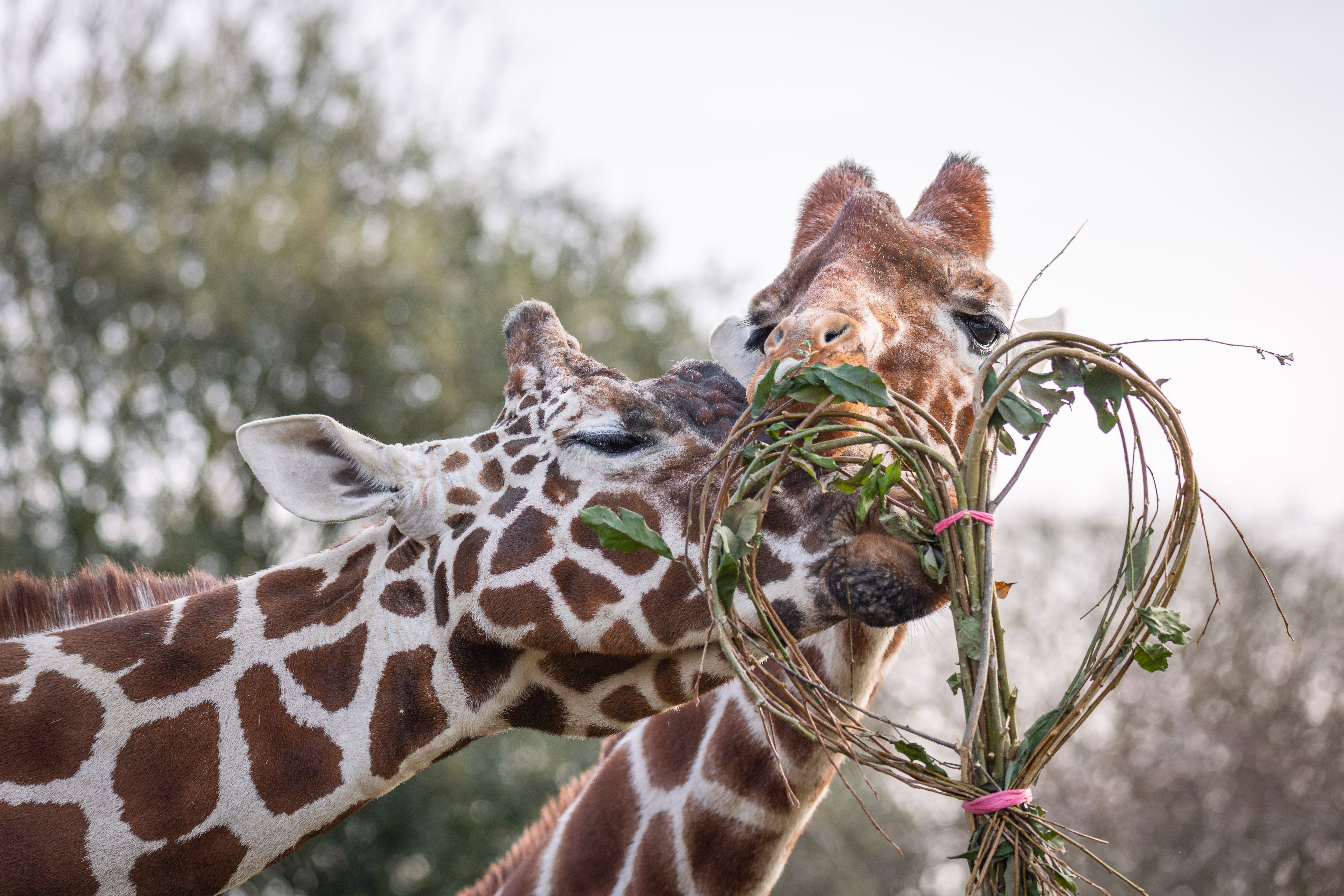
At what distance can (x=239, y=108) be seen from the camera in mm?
19062

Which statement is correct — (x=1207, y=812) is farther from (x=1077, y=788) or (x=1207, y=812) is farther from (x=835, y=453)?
(x=835, y=453)

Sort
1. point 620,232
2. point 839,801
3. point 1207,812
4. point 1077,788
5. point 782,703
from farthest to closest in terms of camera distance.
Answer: point 620,232, point 839,801, point 1077,788, point 1207,812, point 782,703

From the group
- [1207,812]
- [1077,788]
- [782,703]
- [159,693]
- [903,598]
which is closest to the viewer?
[782,703]

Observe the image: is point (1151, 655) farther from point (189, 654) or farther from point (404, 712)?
point (189, 654)

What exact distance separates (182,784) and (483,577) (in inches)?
39.3

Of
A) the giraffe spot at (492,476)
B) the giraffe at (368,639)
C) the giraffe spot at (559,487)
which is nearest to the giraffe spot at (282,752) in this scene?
the giraffe at (368,639)

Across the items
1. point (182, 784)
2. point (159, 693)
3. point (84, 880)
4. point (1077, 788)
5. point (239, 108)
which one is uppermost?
point (239, 108)

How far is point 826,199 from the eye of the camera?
4352 mm

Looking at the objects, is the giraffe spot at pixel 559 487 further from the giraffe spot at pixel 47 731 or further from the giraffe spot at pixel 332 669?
the giraffe spot at pixel 47 731

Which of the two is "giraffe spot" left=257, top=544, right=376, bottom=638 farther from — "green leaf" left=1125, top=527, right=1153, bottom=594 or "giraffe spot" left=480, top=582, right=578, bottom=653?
"green leaf" left=1125, top=527, right=1153, bottom=594

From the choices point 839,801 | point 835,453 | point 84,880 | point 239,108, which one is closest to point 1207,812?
point 839,801

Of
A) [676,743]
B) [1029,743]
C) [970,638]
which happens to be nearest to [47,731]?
[676,743]

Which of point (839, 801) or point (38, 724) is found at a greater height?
point (38, 724)

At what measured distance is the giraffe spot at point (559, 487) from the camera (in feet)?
10.8
